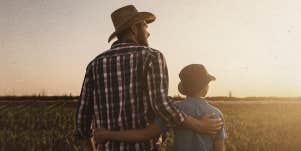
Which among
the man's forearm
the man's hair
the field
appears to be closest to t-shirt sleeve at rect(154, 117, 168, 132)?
the man's forearm

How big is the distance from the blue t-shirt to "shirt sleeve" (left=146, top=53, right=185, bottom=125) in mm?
615

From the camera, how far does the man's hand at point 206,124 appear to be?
145 inches

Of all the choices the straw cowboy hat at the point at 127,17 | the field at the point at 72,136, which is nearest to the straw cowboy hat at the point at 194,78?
the straw cowboy hat at the point at 127,17

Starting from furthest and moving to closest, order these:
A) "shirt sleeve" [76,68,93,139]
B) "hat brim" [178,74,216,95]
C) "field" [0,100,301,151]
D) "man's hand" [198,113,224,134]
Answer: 1. "field" [0,100,301,151]
2. "hat brim" [178,74,216,95]
3. "man's hand" [198,113,224,134]
4. "shirt sleeve" [76,68,93,139]

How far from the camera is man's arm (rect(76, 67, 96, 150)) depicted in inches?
144

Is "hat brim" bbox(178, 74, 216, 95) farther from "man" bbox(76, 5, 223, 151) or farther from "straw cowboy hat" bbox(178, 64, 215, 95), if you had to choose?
"man" bbox(76, 5, 223, 151)

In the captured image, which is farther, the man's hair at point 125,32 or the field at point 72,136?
the field at point 72,136

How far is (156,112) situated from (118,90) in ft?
0.96

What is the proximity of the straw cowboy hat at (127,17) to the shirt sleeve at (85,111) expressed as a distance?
1.15ft

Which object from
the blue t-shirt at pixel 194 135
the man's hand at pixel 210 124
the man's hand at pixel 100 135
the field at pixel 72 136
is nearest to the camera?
the man's hand at pixel 100 135

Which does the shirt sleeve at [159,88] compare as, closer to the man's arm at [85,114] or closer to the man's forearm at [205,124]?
the man's forearm at [205,124]

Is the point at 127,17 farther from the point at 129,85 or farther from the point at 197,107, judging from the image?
the point at 197,107

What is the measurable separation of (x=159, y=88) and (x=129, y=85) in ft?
0.65

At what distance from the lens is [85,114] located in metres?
3.73
